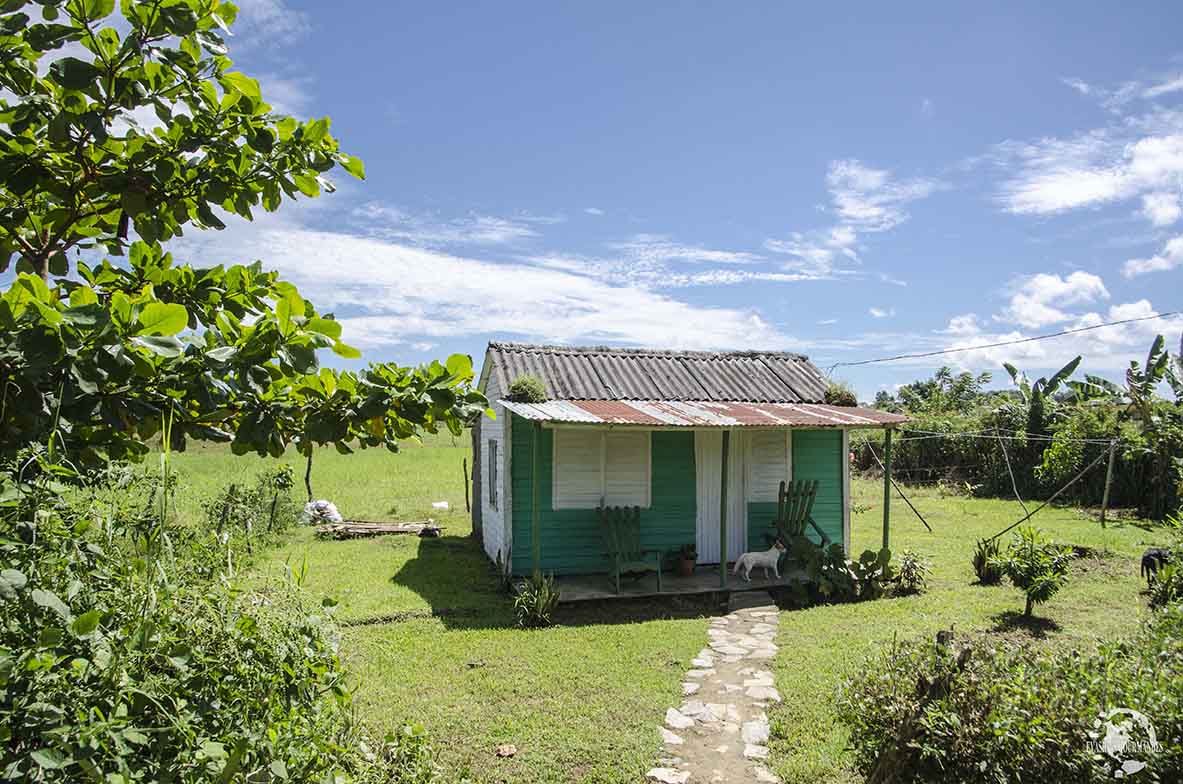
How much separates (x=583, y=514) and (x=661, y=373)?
3.15 m

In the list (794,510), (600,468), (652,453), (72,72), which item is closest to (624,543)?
(600,468)

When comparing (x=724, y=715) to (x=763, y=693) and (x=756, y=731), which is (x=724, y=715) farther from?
(x=763, y=693)

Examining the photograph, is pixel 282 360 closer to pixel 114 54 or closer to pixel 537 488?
pixel 114 54

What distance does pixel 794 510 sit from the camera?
11016 millimetres

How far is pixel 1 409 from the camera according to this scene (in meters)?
1.64

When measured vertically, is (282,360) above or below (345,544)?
above

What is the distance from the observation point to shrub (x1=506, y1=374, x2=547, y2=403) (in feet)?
32.2

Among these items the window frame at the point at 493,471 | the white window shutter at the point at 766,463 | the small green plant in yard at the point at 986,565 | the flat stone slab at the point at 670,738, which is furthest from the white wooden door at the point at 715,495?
the flat stone slab at the point at 670,738

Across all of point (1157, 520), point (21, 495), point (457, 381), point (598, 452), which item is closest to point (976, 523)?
point (1157, 520)

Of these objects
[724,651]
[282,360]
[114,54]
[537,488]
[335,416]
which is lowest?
[724,651]

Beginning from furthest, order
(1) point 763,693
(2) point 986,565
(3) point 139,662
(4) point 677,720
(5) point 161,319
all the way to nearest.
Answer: (2) point 986,565 < (1) point 763,693 < (4) point 677,720 < (3) point 139,662 < (5) point 161,319

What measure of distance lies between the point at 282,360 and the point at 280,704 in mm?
1063

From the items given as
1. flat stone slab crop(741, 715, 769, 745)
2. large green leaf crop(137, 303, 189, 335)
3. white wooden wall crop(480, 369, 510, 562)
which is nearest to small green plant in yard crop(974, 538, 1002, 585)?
flat stone slab crop(741, 715, 769, 745)

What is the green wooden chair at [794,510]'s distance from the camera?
10883 millimetres
